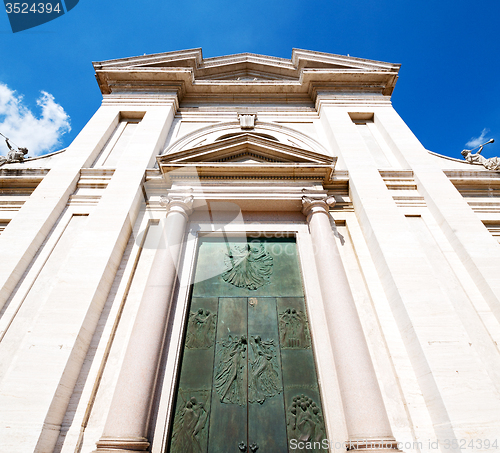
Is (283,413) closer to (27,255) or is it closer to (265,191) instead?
(265,191)

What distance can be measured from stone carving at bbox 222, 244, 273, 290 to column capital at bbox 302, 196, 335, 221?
1602 mm

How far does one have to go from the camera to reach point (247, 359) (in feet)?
20.0

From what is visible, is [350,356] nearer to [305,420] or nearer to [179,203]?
[305,420]

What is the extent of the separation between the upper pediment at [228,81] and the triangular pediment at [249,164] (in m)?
4.62

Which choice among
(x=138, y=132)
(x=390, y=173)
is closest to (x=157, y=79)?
(x=138, y=132)

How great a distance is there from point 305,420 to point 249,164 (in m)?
6.39

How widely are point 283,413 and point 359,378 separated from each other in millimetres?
1547

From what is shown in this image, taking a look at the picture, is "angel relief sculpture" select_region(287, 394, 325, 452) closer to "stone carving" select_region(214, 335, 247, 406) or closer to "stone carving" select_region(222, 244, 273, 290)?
"stone carving" select_region(214, 335, 247, 406)

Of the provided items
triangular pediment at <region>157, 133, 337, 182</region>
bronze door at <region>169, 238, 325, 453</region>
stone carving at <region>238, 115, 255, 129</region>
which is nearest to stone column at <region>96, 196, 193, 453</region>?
bronze door at <region>169, 238, 325, 453</region>

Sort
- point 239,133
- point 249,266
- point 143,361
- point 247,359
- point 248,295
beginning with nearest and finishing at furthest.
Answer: point 143,361 < point 247,359 < point 248,295 < point 249,266 < point 239,133

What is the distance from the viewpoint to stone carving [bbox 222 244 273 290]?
738 cm

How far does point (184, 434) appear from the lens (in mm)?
5188

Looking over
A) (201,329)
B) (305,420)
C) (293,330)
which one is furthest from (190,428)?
(293,330)

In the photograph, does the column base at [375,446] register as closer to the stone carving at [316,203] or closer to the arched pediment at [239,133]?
the stone carving at [316,203]
